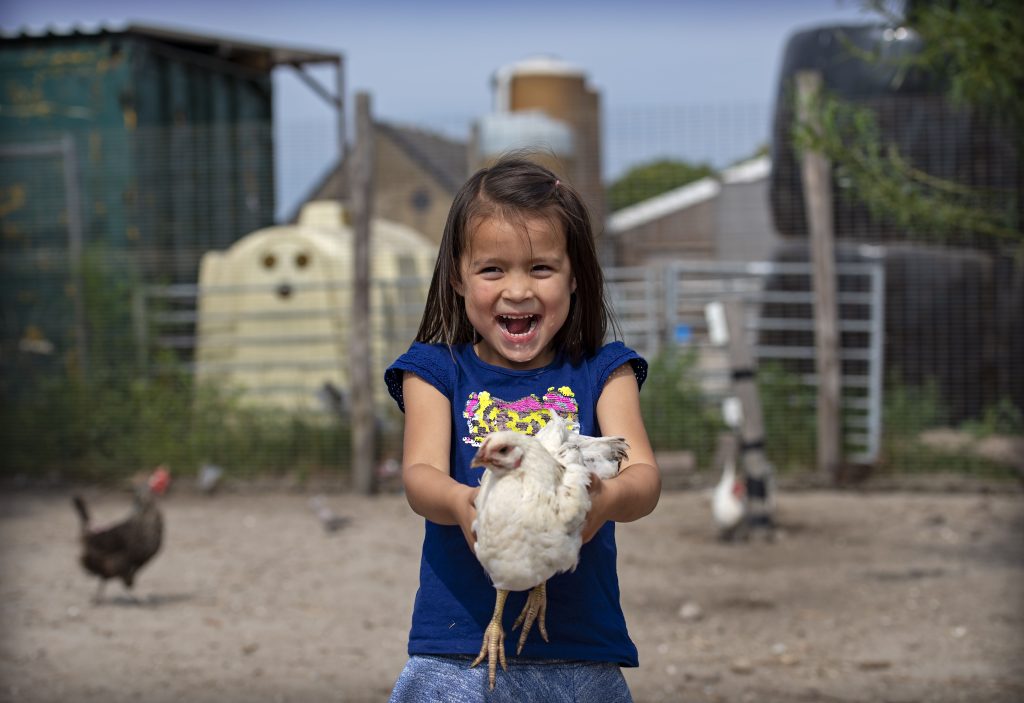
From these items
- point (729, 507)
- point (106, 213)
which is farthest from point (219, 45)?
point (729, 507)

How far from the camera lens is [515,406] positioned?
1.69 metres

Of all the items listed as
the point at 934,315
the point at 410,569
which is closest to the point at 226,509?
the point at 410,569

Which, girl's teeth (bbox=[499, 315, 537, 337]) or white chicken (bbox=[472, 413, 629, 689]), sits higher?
girl's teeth (bbox=[499, 315, 537, 337])

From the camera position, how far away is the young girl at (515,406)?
5.33 feet

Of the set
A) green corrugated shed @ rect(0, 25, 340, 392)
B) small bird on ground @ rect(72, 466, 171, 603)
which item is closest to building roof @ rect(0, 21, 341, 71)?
green corrugated shed @ rect(0, 25, 340, 392)

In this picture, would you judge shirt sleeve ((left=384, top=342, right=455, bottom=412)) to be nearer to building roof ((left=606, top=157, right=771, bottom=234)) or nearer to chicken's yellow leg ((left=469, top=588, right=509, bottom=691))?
chicken's yellow leg ((left=469, top=588, right=509, bottom=691))

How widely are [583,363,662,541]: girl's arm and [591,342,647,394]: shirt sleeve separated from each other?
0.04 ft

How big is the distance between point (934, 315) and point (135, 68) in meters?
6.52

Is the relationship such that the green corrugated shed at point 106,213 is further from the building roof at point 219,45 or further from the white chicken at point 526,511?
the white chicken at point 526,511

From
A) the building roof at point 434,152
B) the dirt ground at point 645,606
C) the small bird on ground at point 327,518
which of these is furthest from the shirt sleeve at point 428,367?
the building roof at point 434,152

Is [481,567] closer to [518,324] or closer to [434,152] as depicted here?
[518,324]

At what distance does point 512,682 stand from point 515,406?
410 millimetres

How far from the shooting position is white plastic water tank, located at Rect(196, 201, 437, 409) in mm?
7914

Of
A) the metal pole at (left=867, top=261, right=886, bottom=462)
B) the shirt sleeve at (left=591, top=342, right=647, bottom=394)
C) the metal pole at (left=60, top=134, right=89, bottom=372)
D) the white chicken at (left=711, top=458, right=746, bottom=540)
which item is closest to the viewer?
the shirt sleeve at (left=591, top=342, right=647, bottom=394)
